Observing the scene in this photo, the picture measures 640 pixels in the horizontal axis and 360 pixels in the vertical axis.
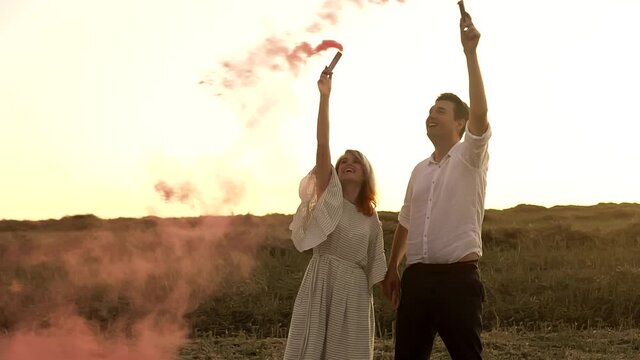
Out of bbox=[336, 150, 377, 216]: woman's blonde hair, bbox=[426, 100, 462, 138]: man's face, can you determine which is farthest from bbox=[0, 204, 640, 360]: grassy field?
bbox=[426, 100, 462, 138]: man's face

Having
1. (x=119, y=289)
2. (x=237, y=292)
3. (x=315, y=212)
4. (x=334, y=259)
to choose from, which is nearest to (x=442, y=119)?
(x=315, y=212)

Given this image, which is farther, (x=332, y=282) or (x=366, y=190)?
(x=366, y=190)

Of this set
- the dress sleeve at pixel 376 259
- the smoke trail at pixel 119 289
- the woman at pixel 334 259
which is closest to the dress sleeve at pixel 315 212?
the woman at pixel 334 259

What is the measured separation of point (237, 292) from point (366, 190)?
640 centimetres

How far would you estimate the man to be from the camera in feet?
14.3

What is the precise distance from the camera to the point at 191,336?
30.8 ft

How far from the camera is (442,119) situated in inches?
184

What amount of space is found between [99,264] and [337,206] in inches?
356

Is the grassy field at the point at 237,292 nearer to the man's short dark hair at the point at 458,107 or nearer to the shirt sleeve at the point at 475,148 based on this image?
the man's short dark hair at the point at 458,107

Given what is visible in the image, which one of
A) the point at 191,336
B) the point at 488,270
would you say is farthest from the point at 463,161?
the point at 488,270

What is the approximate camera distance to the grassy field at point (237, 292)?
870 cm

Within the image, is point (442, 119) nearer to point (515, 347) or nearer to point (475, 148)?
point (475, 148)

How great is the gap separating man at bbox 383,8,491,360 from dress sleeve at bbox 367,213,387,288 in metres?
0.25

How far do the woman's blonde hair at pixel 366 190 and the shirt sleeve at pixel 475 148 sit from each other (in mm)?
621
